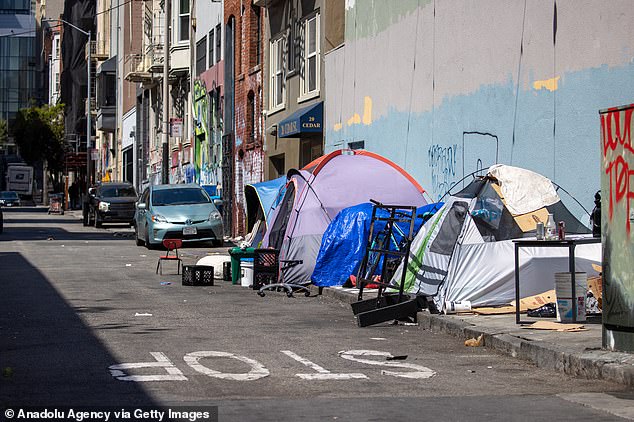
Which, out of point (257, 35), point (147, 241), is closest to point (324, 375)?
point (147, 241)

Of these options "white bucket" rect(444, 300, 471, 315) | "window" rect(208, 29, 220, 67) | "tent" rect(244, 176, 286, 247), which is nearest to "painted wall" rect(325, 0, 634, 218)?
"white bucket" rect(444, 300, 471, 315)

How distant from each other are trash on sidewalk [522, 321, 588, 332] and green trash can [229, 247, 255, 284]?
26.4 ft

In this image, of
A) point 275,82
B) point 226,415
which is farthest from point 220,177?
point 226,415

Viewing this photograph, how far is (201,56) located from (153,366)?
3384cm

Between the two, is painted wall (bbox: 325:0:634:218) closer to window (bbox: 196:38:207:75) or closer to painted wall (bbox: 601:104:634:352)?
painted wall (bbox: 601:104:634:352)

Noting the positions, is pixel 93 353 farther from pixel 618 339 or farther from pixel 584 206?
pixel 584 206

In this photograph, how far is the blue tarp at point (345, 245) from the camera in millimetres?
17719

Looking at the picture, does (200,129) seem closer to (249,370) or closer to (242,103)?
(242,103)

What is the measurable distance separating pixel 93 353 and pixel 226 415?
351 centimetres

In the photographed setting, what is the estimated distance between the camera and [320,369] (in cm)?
968

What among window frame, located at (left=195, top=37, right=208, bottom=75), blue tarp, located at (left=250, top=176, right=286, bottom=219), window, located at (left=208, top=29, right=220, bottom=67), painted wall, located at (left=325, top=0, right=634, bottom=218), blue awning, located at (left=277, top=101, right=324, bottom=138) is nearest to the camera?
painted wall, located at (left=325, top=0, right=634, bottom=218)

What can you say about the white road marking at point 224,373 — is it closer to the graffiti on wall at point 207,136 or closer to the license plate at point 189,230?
the license plate at point 189,230

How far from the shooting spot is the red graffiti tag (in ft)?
31.1

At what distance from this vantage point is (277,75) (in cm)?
3070
